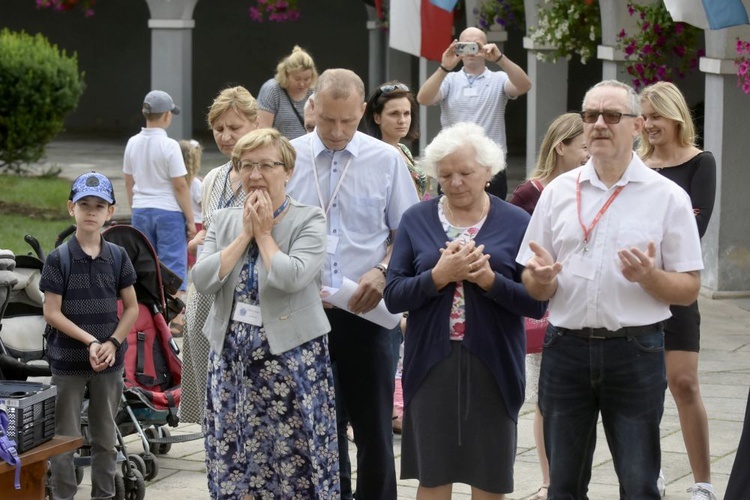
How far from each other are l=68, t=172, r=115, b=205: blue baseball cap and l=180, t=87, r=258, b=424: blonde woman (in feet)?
1.31

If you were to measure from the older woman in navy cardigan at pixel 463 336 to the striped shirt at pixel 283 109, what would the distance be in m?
3.92

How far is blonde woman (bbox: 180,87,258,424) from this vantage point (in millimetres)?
5582

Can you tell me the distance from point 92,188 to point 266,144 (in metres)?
1.03

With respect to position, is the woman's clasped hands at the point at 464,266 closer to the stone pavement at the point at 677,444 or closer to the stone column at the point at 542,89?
the stone pavement at the point at 677,444

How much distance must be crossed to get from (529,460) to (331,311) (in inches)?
70.0

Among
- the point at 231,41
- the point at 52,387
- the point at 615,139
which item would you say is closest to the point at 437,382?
the point at 615,139

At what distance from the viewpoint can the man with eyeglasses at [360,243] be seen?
5180 millimetres

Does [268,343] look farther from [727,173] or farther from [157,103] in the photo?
[727,173]

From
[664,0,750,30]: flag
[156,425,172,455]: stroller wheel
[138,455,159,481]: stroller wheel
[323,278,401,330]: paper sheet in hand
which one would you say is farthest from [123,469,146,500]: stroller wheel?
[664,0,750,30]: flag

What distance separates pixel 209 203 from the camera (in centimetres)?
566

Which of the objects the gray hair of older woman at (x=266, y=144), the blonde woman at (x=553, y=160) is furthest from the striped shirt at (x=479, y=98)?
the gray hair of older woman at (x=266, y=144)

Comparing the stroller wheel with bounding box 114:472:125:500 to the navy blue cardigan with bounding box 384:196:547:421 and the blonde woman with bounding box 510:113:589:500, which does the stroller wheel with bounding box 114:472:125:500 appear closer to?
the navy blue cardigan with bounding box 384:196:547:421

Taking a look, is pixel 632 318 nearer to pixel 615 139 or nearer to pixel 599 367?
pixel 599 367

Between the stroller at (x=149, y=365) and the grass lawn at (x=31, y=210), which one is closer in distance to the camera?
the stroller at (x=149, y=365)
